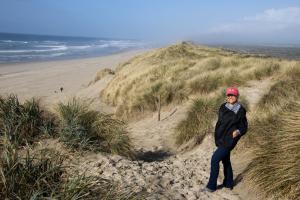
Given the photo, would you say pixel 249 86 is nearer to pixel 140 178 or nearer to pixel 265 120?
pixel 265 120

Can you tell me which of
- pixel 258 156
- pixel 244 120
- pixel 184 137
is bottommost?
pixel 184 137

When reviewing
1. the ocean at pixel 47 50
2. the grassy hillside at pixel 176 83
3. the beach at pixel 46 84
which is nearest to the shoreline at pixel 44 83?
the beach at pixel 46 84

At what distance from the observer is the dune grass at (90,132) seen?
7064 millimetres

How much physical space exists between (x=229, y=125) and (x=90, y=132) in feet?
8.64

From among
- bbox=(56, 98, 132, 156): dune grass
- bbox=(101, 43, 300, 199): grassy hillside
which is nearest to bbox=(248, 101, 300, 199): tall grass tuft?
bbox=(101, 43, 300, 199): grassy hillside

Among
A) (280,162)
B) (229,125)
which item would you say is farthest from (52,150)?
(280,162)

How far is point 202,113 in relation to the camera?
10195mm

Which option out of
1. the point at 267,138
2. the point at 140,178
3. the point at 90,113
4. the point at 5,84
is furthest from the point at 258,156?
the point at 5,84

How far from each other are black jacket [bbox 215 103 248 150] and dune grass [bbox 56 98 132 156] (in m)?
2.09

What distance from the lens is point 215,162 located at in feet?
20.7

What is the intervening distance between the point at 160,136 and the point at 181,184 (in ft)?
15.9

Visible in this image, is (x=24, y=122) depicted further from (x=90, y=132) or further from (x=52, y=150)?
(x=52, y=150)

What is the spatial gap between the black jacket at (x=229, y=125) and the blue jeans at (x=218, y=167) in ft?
0.44

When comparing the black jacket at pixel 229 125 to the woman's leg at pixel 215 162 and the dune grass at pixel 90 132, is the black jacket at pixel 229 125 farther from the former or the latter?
the dune grass at pixel 90 132
